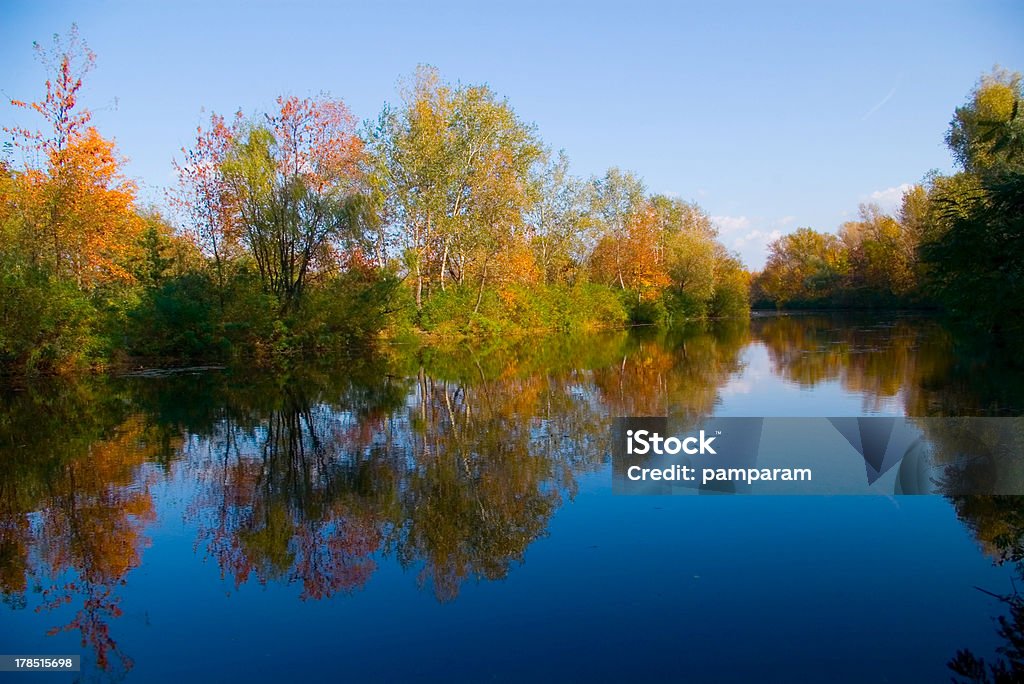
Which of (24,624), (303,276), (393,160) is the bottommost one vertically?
(24,624)

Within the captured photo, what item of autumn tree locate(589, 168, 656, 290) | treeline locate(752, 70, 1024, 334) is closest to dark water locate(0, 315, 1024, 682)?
treeline locate(752, 70, 1024, 334)

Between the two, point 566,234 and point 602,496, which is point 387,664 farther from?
point 566,234

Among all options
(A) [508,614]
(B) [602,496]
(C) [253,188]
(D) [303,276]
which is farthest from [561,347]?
(A) [508,614]

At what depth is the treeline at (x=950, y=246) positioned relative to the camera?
46.1 ft

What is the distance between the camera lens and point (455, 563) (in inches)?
220

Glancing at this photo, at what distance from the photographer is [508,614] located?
4723mm

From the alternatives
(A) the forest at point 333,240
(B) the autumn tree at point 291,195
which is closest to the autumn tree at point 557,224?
(A) the forest at point 333,240

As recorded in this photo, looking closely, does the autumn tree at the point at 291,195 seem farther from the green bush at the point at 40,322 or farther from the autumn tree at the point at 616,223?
the autumn tree at the point at 616,223

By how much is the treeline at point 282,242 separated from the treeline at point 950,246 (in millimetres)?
21116

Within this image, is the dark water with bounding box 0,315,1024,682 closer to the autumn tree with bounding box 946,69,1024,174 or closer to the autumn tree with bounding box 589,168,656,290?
the autumn tree with bounding box 946,69,1024,174

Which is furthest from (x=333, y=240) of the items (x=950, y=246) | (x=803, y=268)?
(x=803, y=268)

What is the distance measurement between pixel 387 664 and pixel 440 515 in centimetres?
254

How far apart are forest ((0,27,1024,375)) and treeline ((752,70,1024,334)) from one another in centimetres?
7

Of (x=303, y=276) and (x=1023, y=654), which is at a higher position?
(x=303, y=276)
